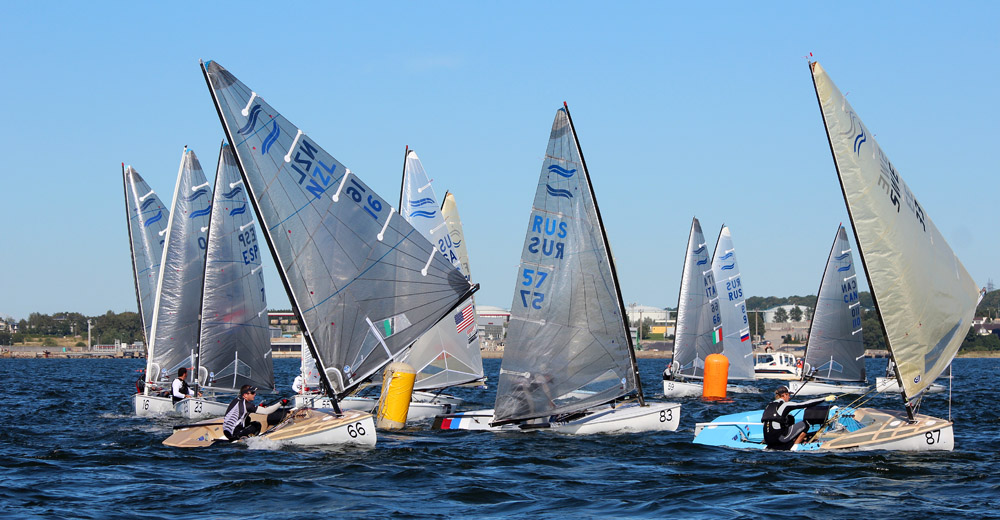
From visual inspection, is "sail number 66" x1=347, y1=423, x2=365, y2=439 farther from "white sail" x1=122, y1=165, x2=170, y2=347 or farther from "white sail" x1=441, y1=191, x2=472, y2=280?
"white sail" x1=122, y1=165, x2=170, y2=347

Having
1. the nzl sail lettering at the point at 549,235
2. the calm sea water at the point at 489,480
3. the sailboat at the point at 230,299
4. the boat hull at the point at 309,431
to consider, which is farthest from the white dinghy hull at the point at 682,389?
the boat hull at the point at 309,431

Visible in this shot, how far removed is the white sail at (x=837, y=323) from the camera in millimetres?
43406

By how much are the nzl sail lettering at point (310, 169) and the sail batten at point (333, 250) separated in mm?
19

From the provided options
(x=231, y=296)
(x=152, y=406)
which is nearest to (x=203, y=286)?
(x=231, y=296)

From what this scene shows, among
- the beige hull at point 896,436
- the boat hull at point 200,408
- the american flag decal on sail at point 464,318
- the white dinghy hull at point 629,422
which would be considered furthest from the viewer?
the american flag decal on sail at point 464,318

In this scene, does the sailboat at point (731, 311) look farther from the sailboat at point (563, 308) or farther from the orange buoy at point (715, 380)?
the sailboat at point (563, 308)

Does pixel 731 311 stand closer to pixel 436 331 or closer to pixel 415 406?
pixel 436 331

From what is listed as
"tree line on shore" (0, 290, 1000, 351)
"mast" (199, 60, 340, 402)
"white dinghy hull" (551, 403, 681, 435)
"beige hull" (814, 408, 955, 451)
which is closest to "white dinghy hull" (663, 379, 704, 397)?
"white dinghy hull" (551, 403, 681, 435)

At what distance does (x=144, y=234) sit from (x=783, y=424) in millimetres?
24271

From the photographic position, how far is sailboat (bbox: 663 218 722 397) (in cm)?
4178

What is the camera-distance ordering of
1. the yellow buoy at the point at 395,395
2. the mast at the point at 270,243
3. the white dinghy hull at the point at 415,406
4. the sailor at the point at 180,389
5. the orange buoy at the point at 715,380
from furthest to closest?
the orange buoy at the point at 715,380 → the sailor at the point at 180,389 → the white dinghy hull at the point at 415,406 → the yellow buoy at the point at 395,395 → the mast at the point at 270,243

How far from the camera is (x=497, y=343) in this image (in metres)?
148

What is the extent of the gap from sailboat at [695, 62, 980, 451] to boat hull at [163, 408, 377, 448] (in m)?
7.83

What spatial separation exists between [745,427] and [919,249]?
15.3 feet
